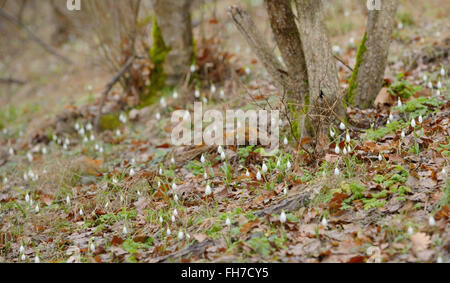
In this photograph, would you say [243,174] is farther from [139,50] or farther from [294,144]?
[139,50]

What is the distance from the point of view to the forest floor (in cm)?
350

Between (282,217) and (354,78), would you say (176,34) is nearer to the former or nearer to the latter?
(354,78)

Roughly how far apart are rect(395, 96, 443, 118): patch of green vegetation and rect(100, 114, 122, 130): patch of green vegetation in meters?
4.69

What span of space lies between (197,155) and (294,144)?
126cm

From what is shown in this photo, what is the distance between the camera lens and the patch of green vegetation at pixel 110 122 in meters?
7.68

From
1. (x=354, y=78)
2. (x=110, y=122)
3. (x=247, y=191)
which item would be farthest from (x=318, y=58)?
(x=110, y=122)

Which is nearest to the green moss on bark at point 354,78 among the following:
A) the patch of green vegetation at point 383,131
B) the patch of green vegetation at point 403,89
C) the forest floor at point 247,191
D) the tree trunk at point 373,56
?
the tree trunk at point 373,56

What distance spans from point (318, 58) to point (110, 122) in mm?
4158

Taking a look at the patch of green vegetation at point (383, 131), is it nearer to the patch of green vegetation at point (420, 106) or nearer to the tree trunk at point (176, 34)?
the patch of green vegetation at point (420, 106)

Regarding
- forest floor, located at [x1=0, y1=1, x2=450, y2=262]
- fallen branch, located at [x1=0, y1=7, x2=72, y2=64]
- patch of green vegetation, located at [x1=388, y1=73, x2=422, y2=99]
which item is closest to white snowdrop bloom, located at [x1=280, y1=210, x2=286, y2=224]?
forest floor, located at [x1=0, y1=1, x2=450, y2=262]

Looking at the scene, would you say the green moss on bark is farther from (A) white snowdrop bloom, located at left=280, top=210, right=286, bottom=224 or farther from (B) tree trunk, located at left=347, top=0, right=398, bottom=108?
(A) white snowdrop bloom, located at left=280, top=210, right=286, bottom=224

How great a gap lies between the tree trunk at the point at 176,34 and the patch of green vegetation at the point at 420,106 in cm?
391

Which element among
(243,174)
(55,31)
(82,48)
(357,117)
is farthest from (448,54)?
(55,31)

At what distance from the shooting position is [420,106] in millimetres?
5172
